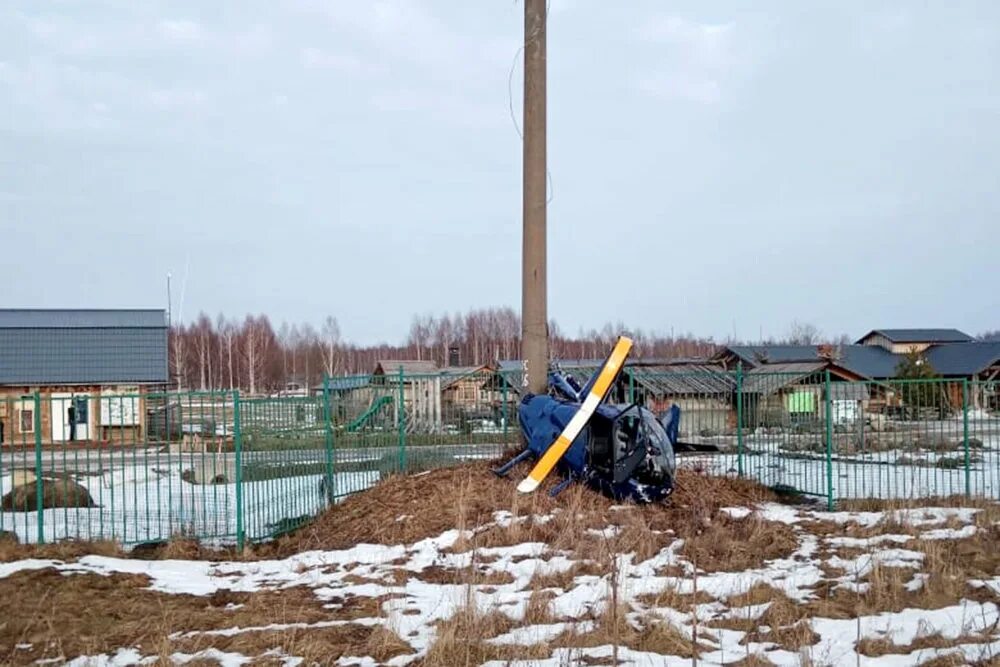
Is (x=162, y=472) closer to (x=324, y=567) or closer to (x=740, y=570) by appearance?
(x=324, y=567)

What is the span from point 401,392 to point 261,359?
76865 mm

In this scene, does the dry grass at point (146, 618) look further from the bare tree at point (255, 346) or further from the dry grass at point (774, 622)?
the bare tree at point (255, 346)

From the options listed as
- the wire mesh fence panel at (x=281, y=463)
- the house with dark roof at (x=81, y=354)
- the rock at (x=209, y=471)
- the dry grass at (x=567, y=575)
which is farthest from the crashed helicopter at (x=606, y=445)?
the house with dark roof at (x=81, y=354)

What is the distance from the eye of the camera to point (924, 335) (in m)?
75.1

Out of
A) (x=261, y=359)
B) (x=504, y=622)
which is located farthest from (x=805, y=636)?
(x=261, y=359)

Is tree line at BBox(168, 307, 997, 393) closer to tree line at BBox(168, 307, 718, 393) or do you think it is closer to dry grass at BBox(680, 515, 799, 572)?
tree line at BBox(168, 307, 718, 393)

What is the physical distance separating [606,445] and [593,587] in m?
3.68

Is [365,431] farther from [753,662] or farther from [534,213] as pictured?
[753,662]

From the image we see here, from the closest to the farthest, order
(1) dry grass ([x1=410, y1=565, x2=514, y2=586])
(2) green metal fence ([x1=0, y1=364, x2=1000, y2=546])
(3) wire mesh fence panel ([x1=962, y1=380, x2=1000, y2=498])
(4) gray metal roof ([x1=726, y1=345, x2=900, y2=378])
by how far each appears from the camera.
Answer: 1. (1) dry grass ([x1=410, y1=565, x2=514, y2=586])
2. (2) green metal fence ([x1=0, y1=364, x2=1000, y2=546])
3. (3) wire mesh fence panel ([x1=962, y1=380, x2=1000, y2=498])
4. (4) gray metal roof ([x1=726, y1=345, x2=900, y2=378])

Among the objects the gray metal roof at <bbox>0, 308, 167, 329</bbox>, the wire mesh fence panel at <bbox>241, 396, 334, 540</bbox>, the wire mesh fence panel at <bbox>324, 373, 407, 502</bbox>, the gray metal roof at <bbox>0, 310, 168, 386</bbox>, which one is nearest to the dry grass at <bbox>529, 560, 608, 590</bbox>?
the wire mesh fence panel at <bbox>241, 396, 334, 540</bbox>

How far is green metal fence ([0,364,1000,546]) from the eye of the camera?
1262 centimetres

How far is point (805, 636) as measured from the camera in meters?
6.78

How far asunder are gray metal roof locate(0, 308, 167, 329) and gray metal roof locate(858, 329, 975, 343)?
56.0m

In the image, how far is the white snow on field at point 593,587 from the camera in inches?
259
